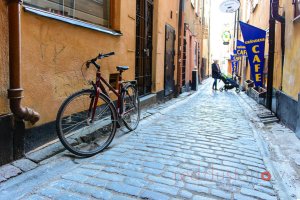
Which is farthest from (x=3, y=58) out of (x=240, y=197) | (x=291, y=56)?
(x=291, y=56)

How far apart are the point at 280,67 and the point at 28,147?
5856 millimetres

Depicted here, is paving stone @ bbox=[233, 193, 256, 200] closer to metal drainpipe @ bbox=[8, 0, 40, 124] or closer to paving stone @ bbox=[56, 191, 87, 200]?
paving stone @ bbox=[56, 191, 87, 200]

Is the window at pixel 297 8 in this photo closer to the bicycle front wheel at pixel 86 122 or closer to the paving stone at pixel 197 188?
the bicycle front wheel at pixel 86 122

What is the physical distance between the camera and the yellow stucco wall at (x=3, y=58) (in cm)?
309

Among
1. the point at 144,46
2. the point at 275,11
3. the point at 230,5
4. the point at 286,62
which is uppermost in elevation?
the point at 230,5

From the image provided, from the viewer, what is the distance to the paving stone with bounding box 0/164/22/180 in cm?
302

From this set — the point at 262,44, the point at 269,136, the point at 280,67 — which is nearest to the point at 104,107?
the point at 269,136

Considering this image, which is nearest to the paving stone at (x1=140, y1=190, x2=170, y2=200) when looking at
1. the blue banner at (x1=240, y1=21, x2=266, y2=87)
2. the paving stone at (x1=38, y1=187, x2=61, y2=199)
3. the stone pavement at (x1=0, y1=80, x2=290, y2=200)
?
the stone pavement at (x1=0, y1=80, x2=290, y2=200)

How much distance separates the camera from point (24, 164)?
10.8 feet

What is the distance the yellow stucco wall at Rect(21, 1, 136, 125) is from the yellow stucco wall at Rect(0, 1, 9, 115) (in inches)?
9.2

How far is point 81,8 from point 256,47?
549cm

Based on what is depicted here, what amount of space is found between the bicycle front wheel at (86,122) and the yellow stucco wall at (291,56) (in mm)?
3286

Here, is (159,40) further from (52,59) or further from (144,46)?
(52,59)

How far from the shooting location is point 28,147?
3520 mm
